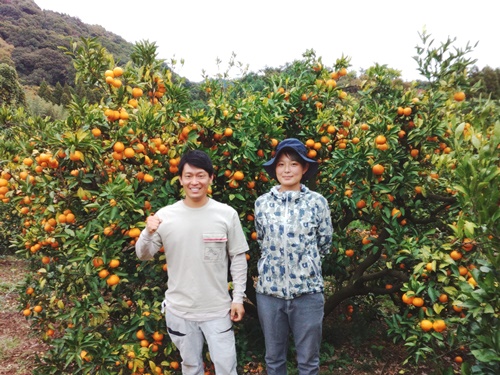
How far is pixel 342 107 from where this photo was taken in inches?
127

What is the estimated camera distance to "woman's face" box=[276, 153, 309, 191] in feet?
7.56

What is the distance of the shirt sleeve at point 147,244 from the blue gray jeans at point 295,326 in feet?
2.26

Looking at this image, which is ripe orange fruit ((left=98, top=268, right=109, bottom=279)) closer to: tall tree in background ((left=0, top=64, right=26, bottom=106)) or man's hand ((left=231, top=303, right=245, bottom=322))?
man's hand ((left=231, top=303, right=245, bottom=322))

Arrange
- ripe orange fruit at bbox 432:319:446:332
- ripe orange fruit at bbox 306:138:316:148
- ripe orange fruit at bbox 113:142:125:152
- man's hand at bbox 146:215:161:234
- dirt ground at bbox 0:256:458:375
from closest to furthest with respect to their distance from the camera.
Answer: man's hand at bbox 146:215:161:234 < ripe orange fruit at bbox 432:319:446:332 < ripe orange fruit at bbox 113:142:125:152 < ripe orange fruit at bbox 306:138:316:148 < dirt ground at bbox 0:256:458:375

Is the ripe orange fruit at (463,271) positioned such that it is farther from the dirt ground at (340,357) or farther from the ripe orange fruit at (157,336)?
the ripe orange fruit at (157,336)

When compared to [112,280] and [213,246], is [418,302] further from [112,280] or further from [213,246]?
[112,280]

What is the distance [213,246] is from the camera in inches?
84.8

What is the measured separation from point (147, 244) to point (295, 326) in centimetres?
98

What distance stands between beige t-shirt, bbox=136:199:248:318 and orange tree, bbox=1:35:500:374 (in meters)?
0.26

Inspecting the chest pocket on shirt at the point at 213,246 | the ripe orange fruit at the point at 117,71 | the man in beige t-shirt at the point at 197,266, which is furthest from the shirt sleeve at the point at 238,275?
the ripe orange fruit at the point at 117,71

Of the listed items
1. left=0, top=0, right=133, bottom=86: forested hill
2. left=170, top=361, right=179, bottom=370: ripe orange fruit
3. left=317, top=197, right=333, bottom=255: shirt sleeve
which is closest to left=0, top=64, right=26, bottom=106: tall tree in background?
left=170, top=361, right=179, bottom=370: ripe orange fruit

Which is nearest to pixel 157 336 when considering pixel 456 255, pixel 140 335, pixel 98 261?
pixel 140 335

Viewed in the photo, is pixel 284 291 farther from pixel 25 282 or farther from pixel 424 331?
pixel 25 282

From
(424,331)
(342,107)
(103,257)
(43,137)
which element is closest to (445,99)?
(342,107)
